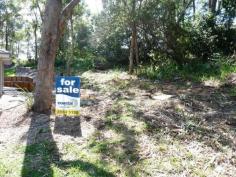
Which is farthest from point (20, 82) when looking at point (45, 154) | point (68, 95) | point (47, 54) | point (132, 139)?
point (132, 139)

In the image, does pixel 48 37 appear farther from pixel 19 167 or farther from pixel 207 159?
pixel 207 159

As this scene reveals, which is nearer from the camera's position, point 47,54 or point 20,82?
point 47,54

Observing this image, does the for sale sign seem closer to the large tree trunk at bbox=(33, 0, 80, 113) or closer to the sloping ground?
the sloping ground

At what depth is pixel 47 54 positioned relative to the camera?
26.6 feet

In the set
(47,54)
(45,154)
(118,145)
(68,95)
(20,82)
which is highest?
(47,54)

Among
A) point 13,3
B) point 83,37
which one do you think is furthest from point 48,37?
point 13,3

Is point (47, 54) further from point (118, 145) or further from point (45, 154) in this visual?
point (118, 145)

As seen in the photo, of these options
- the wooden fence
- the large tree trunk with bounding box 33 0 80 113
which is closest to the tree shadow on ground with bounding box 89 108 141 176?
the large tree trunk with bounding box 33 0 80 113

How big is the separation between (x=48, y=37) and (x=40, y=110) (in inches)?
66.0

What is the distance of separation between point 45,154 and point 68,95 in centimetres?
181

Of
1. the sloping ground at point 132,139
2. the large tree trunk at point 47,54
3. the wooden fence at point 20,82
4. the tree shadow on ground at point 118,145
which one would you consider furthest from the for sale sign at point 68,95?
the wooden fence at point 20,82

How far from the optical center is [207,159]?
5.27 metres

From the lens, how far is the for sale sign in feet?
24.3

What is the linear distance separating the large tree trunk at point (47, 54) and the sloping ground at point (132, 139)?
45 cm
